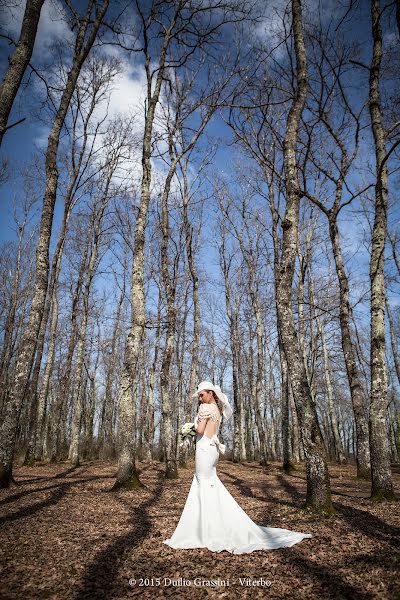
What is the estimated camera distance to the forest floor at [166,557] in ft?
10.7

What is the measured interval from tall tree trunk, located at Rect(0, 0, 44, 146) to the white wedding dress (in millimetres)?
6576

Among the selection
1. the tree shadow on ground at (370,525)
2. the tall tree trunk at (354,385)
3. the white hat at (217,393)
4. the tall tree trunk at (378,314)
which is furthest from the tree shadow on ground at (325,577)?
the tall tree trunk at (354,385)

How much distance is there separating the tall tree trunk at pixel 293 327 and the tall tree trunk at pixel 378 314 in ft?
6.37

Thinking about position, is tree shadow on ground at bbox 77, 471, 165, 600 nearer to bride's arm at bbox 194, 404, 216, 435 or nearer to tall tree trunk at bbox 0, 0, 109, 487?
bride's arm at bbox 194, 404, 216, 435

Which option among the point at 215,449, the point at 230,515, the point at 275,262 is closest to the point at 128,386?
the point at 215,449

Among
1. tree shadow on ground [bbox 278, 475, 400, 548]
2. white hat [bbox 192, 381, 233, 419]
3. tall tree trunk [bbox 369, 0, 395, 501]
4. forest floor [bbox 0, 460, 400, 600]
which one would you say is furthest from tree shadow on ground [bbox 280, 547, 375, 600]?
tall tree trunk [bbox 369, 0, 395, 501]

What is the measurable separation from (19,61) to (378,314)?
29.0ft

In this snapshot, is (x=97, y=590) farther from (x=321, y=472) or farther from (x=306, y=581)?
(x=321, y=472)

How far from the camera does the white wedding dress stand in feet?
14.3

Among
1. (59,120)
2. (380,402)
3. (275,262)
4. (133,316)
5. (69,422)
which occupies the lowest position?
(69,422)

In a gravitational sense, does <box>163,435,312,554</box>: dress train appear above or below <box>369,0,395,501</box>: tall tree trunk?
below

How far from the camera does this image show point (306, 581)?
3.44 m

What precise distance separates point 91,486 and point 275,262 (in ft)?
34.6

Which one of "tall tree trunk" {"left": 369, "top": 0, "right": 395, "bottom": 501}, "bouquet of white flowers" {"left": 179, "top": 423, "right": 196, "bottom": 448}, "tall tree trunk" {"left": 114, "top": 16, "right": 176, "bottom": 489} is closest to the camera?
"bouquet of white flowers" {"left": 179, "top": 423, "right": 196, "bottom": 448}
